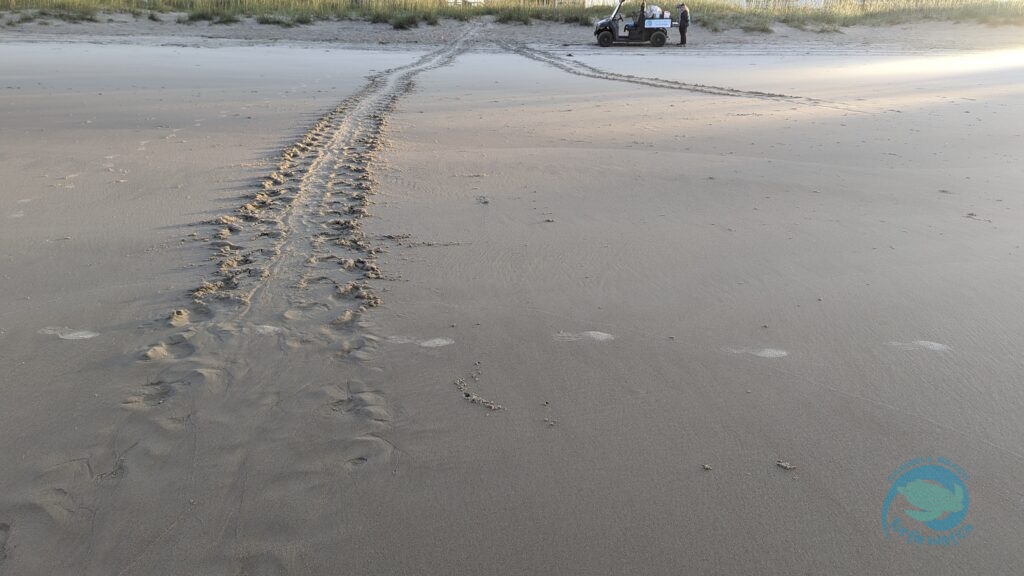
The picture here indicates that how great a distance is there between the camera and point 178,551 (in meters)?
1.77

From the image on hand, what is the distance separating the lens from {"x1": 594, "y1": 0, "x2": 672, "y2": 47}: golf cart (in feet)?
64.5

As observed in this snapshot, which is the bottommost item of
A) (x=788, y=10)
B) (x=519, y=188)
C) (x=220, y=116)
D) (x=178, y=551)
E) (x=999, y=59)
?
(x=178, y=551)

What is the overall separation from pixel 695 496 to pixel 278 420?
1.21 meters

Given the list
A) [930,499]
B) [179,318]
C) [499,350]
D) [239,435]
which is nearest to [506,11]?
[179,318]

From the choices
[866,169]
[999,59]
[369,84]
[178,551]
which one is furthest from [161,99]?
[999,59]

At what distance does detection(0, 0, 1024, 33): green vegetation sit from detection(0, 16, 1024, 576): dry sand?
17595 millimetres

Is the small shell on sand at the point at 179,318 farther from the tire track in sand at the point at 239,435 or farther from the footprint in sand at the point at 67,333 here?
the footprint in sand at the point at 67,333

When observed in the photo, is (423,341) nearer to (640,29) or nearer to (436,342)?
(436,342)

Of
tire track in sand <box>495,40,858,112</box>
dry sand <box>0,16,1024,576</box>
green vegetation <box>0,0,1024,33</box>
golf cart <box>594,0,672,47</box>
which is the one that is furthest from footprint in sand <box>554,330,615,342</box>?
green vegetation <box>0,0,1024,33</box>

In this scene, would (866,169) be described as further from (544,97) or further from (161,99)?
(161,99)
